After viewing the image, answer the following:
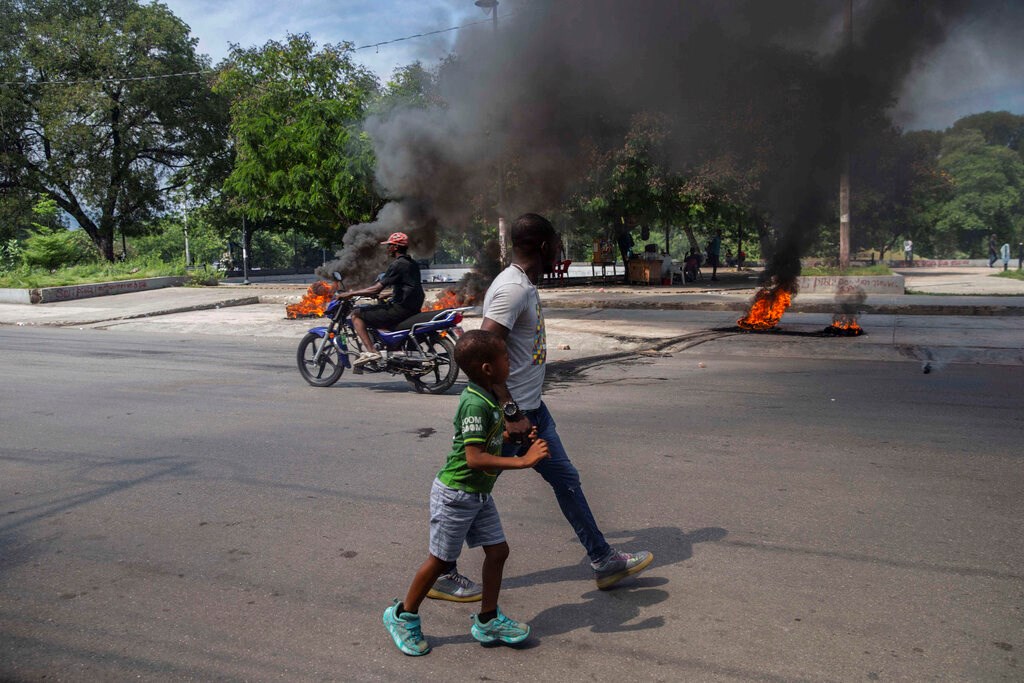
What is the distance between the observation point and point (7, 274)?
22.6m

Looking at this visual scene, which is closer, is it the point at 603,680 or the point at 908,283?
the point at 603,680

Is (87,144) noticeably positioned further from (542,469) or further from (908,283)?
(542,469)

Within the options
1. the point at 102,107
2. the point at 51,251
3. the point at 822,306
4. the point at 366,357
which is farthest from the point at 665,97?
the point at 102,107

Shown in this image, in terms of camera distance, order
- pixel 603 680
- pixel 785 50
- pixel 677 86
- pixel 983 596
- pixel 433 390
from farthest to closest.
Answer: pixel 677 86, pixel 785 50, pixel 433 390, pixel 983 596, pixel 603 680

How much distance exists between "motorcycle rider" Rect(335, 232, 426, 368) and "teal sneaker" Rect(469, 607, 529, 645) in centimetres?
530

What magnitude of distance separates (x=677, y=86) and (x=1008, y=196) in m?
31.3

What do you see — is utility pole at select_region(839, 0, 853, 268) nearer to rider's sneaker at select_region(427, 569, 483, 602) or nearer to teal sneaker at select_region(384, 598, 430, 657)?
rider's sneaker at select_region(427, 569, 483, 602)

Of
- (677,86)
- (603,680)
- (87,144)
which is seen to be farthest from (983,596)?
(87,144)

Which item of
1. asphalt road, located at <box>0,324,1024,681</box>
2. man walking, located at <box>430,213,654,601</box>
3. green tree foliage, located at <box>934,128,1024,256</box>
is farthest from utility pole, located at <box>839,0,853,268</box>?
green tree foliage, located at <box>934,128,1024,256</box>

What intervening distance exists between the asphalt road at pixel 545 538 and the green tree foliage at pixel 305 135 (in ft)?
40.0

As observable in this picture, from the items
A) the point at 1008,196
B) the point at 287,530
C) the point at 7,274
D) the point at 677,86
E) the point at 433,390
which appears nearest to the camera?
the point at 287,530

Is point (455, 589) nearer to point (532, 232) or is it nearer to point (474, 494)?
point (474, 494)

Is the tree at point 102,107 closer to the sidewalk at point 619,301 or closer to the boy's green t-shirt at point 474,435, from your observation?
the sidewalk at point 619,301

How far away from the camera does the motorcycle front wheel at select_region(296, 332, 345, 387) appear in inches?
334
